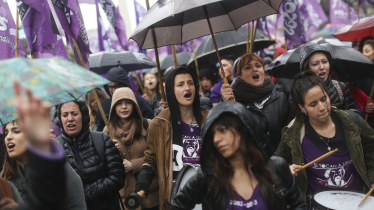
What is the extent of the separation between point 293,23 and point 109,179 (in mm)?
4826

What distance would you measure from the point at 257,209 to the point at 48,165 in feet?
4.09

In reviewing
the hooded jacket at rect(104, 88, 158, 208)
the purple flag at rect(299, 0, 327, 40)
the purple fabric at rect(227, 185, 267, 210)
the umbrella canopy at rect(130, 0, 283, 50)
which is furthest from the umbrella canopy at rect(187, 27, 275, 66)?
the purple fabric at rect(227, 185, 267, 210)

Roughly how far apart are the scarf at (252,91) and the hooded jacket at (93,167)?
60.3 inches

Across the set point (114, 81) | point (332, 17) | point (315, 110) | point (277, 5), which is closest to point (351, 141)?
point (315, 110)

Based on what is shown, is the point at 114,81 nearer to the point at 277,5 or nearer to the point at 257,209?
the point at 277,5

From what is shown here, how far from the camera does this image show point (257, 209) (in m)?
1.98

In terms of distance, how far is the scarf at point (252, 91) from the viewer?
11.8 feet

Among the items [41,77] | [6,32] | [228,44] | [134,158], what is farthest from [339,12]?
[41,77]

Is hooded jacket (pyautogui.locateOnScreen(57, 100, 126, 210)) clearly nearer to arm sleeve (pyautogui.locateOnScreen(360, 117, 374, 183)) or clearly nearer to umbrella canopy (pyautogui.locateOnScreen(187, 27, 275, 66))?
arm sleeve (pyautogui.locateOnScreen(360, 117, 374, 183))

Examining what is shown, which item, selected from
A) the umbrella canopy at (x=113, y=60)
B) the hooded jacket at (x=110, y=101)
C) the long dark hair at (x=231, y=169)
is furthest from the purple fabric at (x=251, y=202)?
the umbrella canopy at (x=113, y=60)

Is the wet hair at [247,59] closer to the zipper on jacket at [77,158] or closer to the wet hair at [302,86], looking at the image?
the wet hair at [302,86]

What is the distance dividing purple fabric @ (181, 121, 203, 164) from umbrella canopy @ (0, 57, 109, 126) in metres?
1.58

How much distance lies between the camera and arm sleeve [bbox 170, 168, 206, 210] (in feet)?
7.02

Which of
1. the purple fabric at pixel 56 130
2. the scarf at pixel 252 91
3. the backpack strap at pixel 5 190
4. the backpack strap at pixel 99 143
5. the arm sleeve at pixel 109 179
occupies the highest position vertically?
the scarf at pixel 252 91
